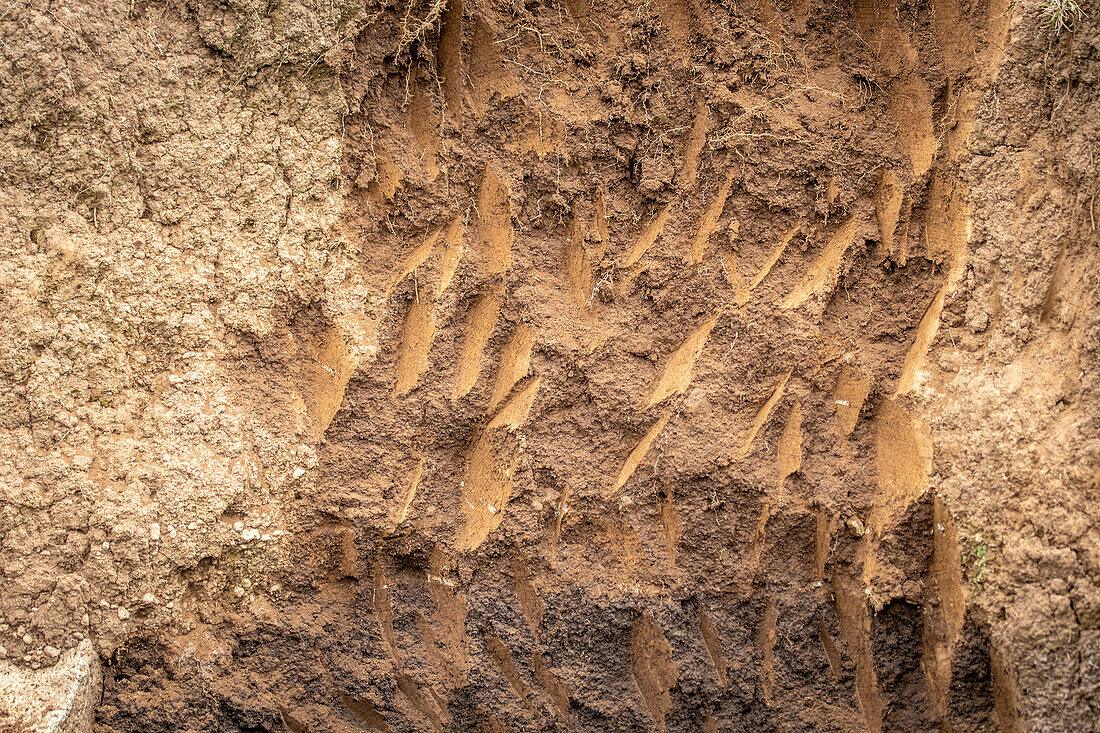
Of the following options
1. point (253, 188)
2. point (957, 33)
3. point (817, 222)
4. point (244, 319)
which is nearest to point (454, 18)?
point (253, 188)

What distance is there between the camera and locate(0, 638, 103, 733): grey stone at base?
2145 millimetres

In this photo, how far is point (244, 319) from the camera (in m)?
2.37

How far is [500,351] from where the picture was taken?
7.81 ft

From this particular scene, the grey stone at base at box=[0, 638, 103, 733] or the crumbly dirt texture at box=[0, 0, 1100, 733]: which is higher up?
the crumbly dirt texture at box=[0, 0, 1100, 733]

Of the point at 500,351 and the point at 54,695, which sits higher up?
the point at 500,351

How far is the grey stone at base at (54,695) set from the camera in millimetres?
2145

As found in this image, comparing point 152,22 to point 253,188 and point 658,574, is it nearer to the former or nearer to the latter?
point 253,188

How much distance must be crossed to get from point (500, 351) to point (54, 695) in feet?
5.39

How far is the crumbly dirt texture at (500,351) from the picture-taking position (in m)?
2.24

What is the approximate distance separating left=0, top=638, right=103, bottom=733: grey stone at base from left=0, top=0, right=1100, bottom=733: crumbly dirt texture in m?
0.05

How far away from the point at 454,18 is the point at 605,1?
49 centimetres

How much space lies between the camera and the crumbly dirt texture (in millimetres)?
2236

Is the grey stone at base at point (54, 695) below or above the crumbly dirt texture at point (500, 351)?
below

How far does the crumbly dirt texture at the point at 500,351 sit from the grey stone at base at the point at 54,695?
0.16 ft
